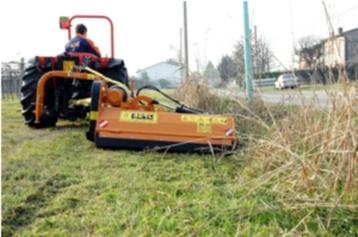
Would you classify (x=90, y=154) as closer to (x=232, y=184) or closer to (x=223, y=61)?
(x=232, y=184)

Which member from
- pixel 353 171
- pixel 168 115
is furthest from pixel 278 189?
pixel 168 115

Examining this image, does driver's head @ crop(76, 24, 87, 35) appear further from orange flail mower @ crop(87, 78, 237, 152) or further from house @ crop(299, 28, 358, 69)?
house @ crop(299, 28, 358, 69)

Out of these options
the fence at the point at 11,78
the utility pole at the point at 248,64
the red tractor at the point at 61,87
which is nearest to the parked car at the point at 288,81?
the utility pole at the point at 248,64

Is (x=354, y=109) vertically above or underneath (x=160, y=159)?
above

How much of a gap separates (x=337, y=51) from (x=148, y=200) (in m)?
1.42

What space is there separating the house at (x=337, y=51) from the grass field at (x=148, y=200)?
0.85 metres

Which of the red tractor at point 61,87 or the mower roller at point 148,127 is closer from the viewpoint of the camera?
the mower roller at point 148,127

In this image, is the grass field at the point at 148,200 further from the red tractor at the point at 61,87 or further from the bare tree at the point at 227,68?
the bare tree at the point at 227,68

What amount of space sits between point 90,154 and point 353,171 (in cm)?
260

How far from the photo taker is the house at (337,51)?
277 centimetres

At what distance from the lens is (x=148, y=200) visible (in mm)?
2768

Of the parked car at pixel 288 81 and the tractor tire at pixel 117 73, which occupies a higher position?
the tractor tire at pixel 117 73

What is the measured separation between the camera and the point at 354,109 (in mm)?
2512

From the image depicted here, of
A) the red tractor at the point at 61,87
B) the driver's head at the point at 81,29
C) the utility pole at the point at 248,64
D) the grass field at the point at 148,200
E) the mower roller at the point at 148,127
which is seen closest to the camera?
the grass field at the point at 148,200
